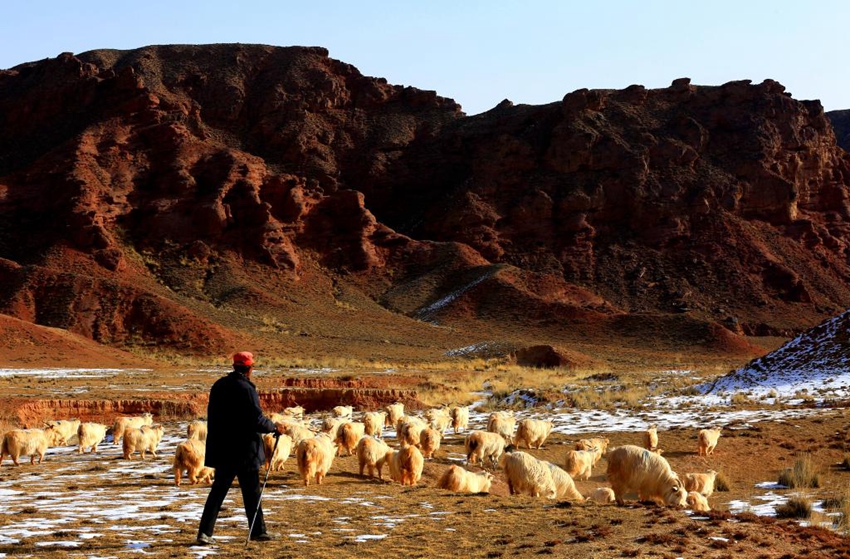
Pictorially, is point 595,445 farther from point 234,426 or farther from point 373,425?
point 234,426

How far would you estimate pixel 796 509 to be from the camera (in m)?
12.6

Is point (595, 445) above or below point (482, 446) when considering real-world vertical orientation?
below

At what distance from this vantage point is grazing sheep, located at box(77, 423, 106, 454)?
19203 mm

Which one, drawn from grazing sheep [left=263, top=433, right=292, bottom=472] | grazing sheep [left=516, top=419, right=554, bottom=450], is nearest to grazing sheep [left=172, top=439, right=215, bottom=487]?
grazing sheep [left=263, top=433, right=292, bottom=472]

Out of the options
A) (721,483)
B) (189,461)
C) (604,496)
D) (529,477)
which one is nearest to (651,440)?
(721,483)

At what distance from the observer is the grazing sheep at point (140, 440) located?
1786 cm

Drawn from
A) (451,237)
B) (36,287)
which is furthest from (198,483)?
(451,237)

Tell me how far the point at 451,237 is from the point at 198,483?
90564mm

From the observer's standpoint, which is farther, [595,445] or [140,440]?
[595,445]

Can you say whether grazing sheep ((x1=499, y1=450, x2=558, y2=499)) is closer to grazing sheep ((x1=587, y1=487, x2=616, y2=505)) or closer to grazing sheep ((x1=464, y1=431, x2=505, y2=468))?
grazing sheep ((x1=587, y1=487, x2=616, y2=505))

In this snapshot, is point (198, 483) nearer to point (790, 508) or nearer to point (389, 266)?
point (790, 508)

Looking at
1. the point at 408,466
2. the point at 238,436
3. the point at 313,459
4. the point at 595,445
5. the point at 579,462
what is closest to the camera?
the point at 238,436

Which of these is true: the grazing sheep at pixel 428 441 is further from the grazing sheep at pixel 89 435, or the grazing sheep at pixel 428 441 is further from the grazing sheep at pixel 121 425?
the grazing sheep at pixel 121 425

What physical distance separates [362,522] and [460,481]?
3526 millimetres
